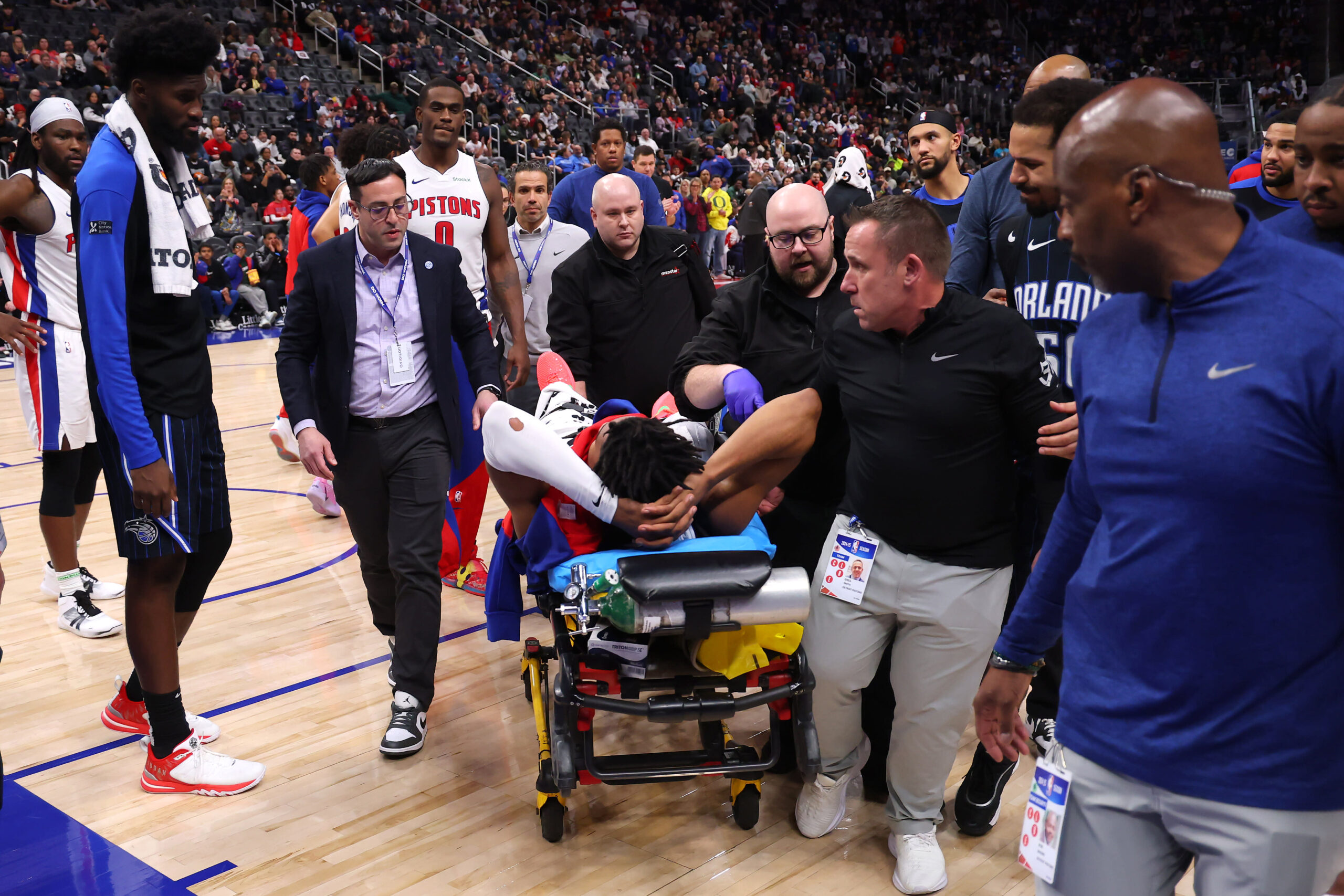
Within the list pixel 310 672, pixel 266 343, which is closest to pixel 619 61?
pixel 266 343

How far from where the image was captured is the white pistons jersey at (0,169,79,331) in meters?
4.52

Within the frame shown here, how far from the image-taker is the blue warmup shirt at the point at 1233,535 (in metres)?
1.29

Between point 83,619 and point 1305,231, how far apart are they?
4460mm

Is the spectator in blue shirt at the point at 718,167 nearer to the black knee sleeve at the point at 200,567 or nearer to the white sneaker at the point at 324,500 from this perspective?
the white sneaker at the point at 324,500

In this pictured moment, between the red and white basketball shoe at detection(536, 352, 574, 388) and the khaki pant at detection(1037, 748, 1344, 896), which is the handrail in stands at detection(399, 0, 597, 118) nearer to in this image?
the red and white basketball shoe at detection(536, 352, 574, 388)

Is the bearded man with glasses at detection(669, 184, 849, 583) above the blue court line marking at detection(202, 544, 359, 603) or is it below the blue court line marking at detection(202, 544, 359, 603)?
→ above

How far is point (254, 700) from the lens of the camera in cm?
378

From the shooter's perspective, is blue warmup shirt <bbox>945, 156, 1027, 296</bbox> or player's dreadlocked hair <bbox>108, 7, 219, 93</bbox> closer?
player's dreadlocked hair <bbox>108, 7, 219, 93</bbox>

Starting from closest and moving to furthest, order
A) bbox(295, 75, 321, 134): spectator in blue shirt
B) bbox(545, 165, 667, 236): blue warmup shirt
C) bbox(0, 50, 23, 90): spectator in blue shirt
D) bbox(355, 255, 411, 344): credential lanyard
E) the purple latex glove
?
the purple latex glove
bbox(355, 255, 411, 344): credential lanyard
bbox(545, 165, 667, 236): blue warmup shirt
bbox(0, 50, 23, 90): spectator in blue shirt
bbox(295, 75, 321, 134): spectator in blue shirt

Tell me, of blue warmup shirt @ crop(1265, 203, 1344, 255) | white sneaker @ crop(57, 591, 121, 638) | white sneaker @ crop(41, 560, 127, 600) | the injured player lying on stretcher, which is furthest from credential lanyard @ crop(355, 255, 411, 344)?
blue warmup shirt @ crop(1265, 203, 1344, 255)

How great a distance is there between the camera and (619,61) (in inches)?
872

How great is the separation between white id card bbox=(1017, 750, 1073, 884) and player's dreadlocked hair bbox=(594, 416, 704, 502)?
4.15 feet

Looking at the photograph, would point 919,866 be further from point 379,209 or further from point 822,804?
point 379,209

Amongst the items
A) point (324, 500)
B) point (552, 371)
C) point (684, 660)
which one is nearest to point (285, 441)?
point (324, 500)
